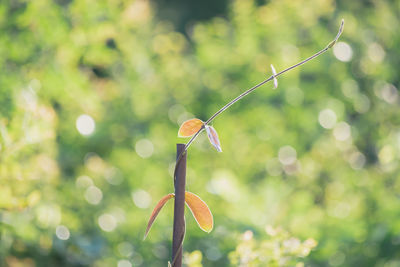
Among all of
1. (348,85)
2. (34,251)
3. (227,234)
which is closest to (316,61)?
(348,85)

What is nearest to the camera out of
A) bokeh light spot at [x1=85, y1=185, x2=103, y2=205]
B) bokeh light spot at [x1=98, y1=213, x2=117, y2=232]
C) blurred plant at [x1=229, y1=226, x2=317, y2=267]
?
blurred plant at [x1=229, y1=226, x2=317, y2=267]

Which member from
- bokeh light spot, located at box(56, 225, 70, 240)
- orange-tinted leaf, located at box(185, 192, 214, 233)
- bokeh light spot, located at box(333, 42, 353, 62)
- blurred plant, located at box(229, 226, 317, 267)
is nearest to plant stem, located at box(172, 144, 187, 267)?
orange-tinted leaf, located at box(185, 192, 214, 233)

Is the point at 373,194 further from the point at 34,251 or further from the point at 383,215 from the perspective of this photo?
the point at 34,251

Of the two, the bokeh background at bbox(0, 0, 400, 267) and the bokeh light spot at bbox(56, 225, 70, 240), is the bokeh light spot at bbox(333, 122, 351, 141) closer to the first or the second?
the bokeh background at bbox(0, 0, 400, 267)

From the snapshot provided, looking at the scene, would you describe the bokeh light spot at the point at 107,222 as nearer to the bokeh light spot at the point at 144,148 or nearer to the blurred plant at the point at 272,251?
the bokeh light spot at the point at 144,148

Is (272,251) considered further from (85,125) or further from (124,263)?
(85,125)

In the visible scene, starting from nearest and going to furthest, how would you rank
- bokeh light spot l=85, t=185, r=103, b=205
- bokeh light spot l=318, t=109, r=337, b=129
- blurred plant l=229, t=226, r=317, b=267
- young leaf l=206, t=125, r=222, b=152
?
young leaf l=206, t=125, r=222, b=152
blurred plant l=229, t=226, r=317, b=267
bokeh light spot l=85, t=185, r=103, b=205
bokeh light spot l=318, t=109, r=337, b=129

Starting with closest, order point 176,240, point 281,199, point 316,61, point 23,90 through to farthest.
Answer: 1. point 176,240
2. point 23,90
3. point 281,199
4. point 316,61

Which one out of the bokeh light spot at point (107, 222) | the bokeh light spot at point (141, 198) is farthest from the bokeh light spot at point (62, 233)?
the bokeh light spot at point (141, 198)
